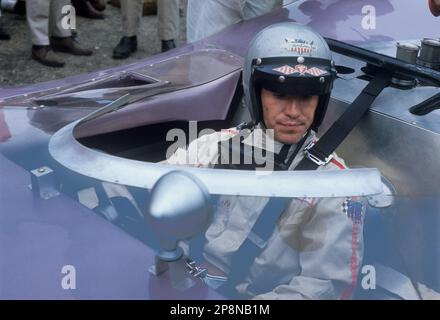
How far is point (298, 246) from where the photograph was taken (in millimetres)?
1297

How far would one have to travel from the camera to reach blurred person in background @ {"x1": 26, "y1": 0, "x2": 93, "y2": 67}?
4.34m

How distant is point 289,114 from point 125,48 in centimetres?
356

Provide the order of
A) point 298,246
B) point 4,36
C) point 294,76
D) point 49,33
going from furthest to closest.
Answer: point 4,36, point 49,33, point 294,76, point 298,246

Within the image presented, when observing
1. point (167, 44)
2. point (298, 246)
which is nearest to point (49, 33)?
point (167, 44)

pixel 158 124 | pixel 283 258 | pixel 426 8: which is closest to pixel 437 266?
pixel 283 258

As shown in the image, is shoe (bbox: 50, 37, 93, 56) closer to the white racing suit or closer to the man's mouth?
the man's mouth

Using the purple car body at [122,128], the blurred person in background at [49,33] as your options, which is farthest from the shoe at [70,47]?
the purple car body at [122,128]

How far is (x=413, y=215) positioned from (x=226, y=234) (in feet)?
1.33

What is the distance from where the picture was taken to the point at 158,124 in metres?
2.08

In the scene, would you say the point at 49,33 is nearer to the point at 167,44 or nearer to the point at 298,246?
the point at 167,44

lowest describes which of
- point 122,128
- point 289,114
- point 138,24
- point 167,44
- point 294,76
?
point 167,44

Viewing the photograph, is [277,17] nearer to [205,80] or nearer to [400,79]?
[205,80]

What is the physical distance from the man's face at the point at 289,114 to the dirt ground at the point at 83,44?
123 inches

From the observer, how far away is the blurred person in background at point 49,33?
4.34 metres
